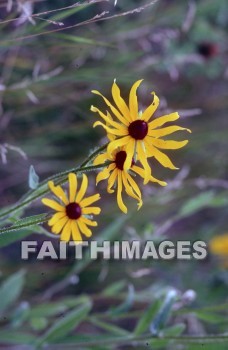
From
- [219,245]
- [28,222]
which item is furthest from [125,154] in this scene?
[219,245]

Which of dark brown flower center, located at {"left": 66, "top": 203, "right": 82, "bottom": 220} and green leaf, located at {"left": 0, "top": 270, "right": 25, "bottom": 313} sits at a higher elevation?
green leaf, located at {"left": 0, "top": 270, "right": 25, "bottom": 313}

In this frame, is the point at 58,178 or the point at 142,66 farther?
the point at 142,66

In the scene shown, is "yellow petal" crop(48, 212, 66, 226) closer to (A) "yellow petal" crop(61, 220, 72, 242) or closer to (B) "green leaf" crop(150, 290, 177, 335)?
(A) "yellow petal" crop(61, 220, 72, 242)

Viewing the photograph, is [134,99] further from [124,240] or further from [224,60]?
[224,60]

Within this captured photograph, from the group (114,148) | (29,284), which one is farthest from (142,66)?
(114,148)

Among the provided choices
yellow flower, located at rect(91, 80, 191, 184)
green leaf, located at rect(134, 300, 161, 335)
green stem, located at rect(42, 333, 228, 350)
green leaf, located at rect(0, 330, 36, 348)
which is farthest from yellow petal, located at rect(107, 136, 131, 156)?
green leaf, located at rect(0, 330, 36, 348)
